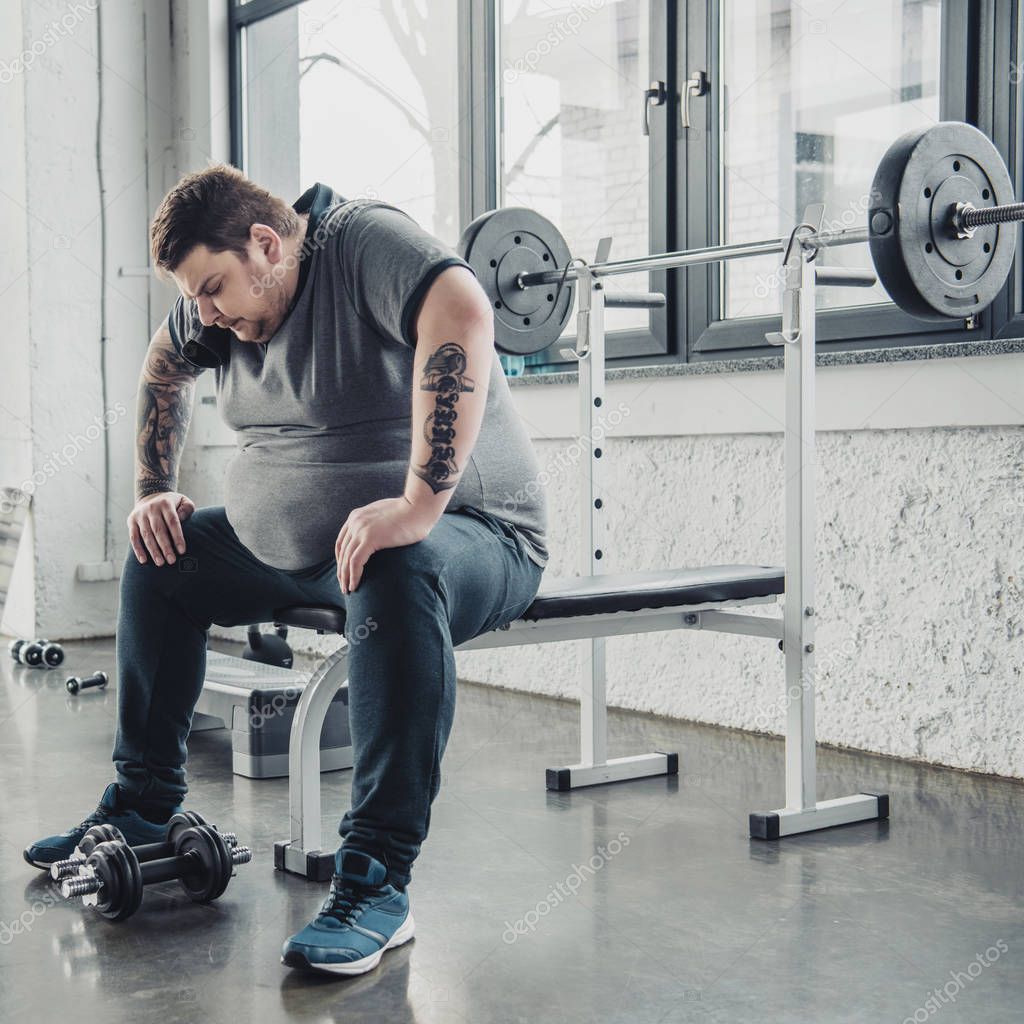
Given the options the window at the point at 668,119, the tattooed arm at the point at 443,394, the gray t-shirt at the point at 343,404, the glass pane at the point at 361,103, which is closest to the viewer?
the tattooed arm at the point at 443,394

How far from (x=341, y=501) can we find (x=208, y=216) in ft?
1.30

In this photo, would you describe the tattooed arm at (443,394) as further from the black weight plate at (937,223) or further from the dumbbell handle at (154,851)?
the black weight plate at (937,223)

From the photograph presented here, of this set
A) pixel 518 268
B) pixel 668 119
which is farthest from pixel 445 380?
pixel 668 119

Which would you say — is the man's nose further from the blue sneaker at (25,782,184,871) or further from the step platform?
the step platform

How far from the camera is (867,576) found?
261cm

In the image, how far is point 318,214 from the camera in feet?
5.80

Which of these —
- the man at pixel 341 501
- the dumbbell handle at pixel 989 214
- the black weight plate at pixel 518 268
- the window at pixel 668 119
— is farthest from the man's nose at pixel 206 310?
the window at pixel 668 119

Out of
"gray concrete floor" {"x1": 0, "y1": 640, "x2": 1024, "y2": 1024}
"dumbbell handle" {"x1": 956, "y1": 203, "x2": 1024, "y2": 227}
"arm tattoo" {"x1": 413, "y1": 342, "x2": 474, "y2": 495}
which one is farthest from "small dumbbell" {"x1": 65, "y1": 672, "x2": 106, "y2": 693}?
→ "dumbbell handle" {"x1": 956, "y1": 203, "x2": 1024, "y2": 227}

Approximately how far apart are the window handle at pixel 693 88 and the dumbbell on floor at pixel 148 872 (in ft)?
6.67

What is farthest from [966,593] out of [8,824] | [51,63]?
[51,63]

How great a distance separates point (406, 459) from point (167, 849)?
0.61 m

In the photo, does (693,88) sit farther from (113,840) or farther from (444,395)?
(113,840)

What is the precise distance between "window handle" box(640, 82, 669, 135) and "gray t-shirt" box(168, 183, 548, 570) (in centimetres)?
153

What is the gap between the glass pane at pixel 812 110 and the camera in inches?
105
